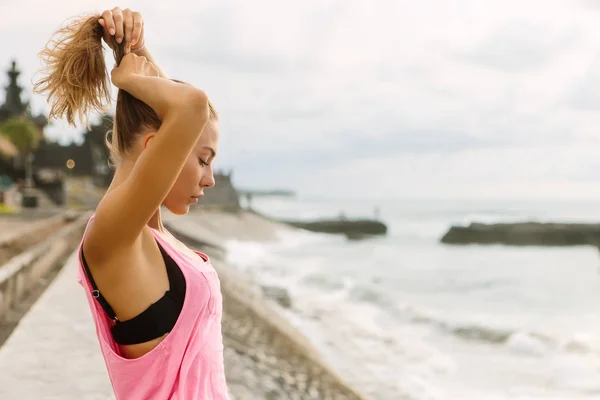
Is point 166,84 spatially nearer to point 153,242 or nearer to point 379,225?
point 153,242

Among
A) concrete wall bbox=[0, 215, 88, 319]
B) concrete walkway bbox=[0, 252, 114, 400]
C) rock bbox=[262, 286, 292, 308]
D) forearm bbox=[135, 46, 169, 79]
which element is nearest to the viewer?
forearm bbox=[135, 46, 169, 79]

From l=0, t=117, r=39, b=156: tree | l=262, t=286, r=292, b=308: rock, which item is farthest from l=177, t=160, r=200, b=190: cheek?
l=0, t=117, r=39, b=156: tree

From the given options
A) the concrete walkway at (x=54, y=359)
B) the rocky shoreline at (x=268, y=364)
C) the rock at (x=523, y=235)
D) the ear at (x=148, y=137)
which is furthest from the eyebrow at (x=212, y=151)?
the rock at (x=523, y=235)

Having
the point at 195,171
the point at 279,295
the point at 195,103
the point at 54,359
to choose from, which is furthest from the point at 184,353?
the point at 279,295

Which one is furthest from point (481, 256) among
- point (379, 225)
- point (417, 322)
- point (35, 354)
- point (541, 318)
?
point (35, 354)

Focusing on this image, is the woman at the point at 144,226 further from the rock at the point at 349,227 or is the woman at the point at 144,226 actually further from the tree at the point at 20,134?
the rock at the point at 349,227

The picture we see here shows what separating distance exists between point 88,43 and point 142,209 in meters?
0.46

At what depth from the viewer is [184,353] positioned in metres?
1.19

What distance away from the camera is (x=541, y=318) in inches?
771

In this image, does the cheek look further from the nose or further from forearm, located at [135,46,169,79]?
forearm, located at [135,46,169,79]

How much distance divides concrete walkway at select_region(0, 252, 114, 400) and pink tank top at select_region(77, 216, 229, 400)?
286 cm

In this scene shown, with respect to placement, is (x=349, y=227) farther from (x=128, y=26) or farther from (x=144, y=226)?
(x=144, y=226)

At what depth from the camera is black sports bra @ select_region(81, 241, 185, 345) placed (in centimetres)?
117

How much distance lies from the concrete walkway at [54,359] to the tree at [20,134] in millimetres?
43909
